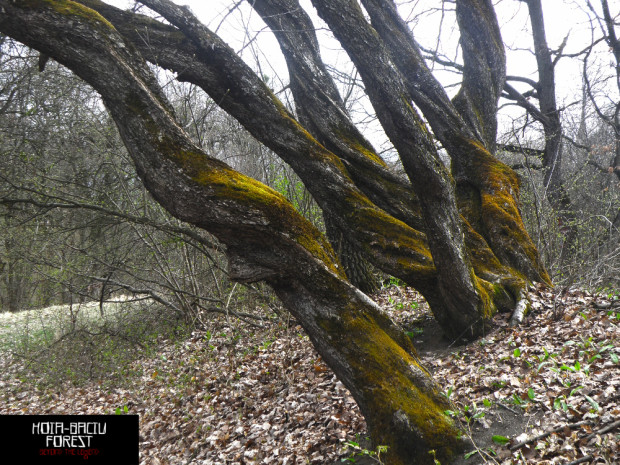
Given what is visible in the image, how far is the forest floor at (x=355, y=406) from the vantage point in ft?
8.89

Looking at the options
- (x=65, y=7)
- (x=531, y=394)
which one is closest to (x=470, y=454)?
(x=531, y=394)

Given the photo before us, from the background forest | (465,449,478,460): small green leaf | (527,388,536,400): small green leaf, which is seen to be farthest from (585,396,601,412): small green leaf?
the background forest

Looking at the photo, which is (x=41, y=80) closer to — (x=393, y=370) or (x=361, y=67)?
(x=361, y=67)

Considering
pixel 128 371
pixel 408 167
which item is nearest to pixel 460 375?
pixel 408 167

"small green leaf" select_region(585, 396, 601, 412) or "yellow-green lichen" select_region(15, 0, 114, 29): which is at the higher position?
"yellow-green lichen" select_region(15, 0, 114, 29)

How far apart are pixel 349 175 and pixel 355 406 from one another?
8.11ft

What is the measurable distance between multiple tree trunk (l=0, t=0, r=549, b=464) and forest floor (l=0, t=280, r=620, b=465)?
38cm

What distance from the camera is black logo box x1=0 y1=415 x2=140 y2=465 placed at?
137 inches

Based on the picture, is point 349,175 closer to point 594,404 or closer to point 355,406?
point 355,406

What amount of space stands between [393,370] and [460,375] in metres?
1.15

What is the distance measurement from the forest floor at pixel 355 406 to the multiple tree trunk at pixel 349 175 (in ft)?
1.23

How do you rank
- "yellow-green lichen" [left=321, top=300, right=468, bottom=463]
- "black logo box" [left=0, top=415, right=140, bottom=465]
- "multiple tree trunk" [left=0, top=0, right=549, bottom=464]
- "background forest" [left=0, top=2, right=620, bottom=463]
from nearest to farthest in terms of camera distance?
"yellow-green lichen" [left=321, top=300, right=468, bottom=463], "multiple tree trunk" [left=0, top=0, right=549, bottom=464], "black logo box" [left=0, top=415, right=140, bottom=465], "background forest" [left=0, top=2, right=620, bottom=463]

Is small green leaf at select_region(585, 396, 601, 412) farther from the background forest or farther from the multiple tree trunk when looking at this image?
the background forest

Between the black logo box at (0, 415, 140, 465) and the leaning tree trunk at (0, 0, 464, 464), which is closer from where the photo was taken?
the leaning tree trunk at (0, 0, 464, 464)
